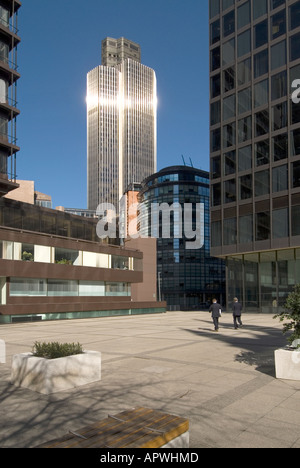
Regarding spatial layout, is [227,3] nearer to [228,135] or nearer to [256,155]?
[228,135]

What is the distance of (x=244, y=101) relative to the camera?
48.4 meters

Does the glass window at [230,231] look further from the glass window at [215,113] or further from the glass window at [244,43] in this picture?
the glass window at [244,43]

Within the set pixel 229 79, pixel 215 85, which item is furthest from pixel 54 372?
pixel 215 85

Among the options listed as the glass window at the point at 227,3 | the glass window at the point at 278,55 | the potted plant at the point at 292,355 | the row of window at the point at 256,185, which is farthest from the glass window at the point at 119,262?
the potted plant at the point at 292,355

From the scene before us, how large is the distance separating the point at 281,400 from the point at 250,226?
3981cm

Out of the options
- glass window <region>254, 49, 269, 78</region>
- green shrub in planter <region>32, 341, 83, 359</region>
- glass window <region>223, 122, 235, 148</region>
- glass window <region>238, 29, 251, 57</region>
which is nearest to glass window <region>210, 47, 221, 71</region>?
glass window <region>238, 29, 251, 57</region>

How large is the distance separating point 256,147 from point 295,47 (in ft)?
36.5

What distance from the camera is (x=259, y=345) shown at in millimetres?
16000

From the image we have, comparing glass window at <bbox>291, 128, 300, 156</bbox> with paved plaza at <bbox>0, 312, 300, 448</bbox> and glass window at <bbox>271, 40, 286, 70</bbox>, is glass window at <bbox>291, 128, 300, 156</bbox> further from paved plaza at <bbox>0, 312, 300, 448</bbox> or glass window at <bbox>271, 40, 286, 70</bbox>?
paved plaza at <bbox>0, 312, 300, 448</bbox>

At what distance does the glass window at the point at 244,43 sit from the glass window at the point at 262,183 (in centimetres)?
1535

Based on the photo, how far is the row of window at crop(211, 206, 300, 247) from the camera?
4269cm

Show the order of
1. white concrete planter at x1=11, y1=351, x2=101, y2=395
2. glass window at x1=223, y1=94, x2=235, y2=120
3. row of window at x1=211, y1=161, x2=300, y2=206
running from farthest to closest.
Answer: glass window at x1=223, y1=94, x2=235, y2=120 < row of window at x1=211, y1=161, x2=300, y2=206 < white concrete planter at x1=11, y1=351, x2=101, y2=395

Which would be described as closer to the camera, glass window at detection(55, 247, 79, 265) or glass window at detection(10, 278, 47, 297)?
glass window at detection(10, 278, 47, 297)

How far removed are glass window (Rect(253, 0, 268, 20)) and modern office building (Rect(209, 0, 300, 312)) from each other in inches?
4.7
